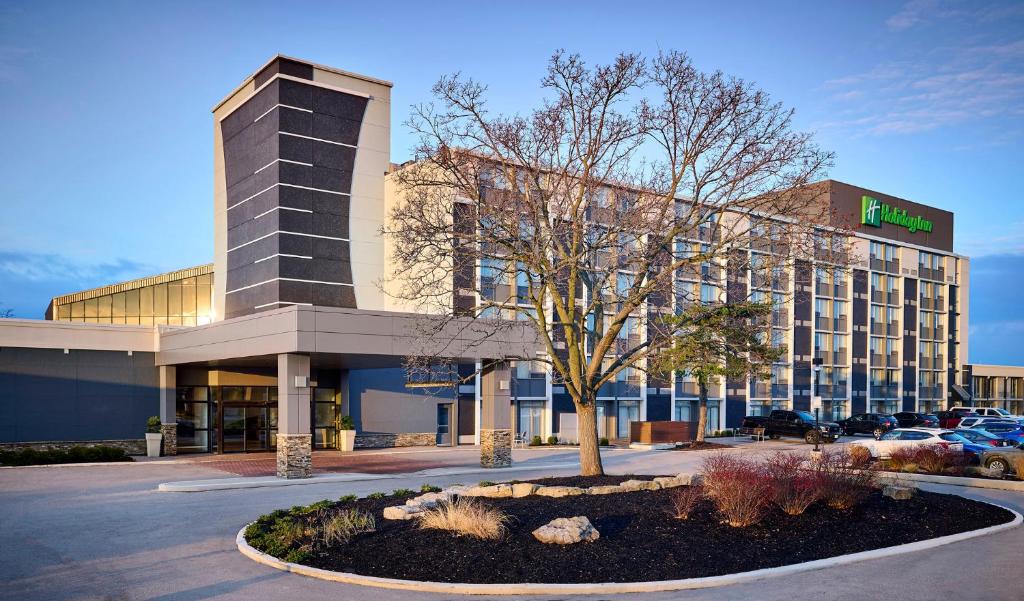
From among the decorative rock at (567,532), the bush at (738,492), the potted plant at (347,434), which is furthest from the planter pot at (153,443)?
the bush at (738,492)

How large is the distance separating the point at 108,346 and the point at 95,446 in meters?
4.20

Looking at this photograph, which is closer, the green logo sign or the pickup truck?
the pickup truck

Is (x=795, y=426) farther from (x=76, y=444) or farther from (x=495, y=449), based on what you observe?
(x=76, y=444)

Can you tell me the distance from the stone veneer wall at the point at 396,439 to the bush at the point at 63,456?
1007cm

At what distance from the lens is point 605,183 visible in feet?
67.9

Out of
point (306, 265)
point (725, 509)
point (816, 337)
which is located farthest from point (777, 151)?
Result: point (816, 337)

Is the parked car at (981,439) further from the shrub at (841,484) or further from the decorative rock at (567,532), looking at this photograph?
the decorative rock at (567,532)

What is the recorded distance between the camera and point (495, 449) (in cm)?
2919

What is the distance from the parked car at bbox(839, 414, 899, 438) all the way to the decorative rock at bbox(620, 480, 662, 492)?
131 ft

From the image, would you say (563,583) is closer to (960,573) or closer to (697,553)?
(697,553)

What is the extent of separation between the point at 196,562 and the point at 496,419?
1721 cm

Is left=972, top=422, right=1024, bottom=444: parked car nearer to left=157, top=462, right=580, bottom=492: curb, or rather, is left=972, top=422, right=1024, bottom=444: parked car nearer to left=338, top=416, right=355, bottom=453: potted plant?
left=157, top=462, right=580, bottom=492: curb

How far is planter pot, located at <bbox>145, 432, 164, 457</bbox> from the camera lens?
33.0 metres

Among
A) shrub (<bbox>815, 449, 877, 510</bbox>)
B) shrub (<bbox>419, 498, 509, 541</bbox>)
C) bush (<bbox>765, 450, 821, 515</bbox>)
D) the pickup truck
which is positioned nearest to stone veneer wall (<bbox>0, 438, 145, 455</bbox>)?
shrub (<bbox>419, 498, 509, 541</bbox>)
